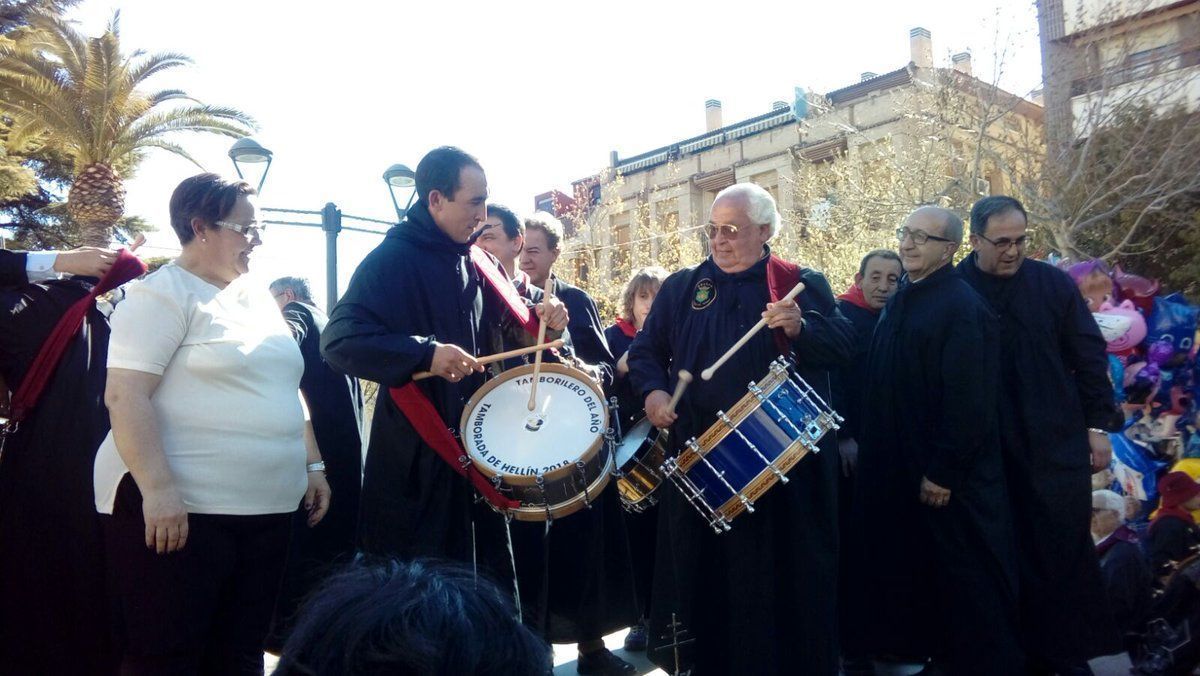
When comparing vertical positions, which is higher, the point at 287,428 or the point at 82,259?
the point at 82,259

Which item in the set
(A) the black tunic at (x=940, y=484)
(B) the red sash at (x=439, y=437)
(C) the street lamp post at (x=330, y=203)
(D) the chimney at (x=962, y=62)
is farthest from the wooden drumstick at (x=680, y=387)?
(D) the chimney at (x=962, y=62)

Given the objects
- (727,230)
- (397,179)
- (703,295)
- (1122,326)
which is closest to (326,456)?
(703,295)

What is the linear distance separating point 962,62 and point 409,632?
18.6 metres

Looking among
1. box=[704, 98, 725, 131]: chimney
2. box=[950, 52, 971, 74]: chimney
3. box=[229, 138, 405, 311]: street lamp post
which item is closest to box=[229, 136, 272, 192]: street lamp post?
box=[229, 138, 405, 311]: street lamp post

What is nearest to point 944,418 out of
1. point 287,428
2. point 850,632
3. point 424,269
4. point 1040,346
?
point 1040,346

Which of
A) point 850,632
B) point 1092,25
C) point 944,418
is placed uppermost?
point 1092,25

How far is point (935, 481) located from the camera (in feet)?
14.8

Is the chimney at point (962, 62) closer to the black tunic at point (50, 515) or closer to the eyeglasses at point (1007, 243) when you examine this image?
the eyeglasses at point (1007, 243)

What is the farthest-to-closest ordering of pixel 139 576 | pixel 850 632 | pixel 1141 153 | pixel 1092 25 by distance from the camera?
pixel 1092 25 → pixel 1141 153 → pixel 850 632 → pixel 139 576

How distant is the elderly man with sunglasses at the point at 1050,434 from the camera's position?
15.2ft

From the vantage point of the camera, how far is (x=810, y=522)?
13.3 ft

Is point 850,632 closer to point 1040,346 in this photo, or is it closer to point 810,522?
point 810,522

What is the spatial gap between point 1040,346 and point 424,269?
3.00 meters

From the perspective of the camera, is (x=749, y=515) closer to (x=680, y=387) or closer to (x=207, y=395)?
(x=680, y=387)
